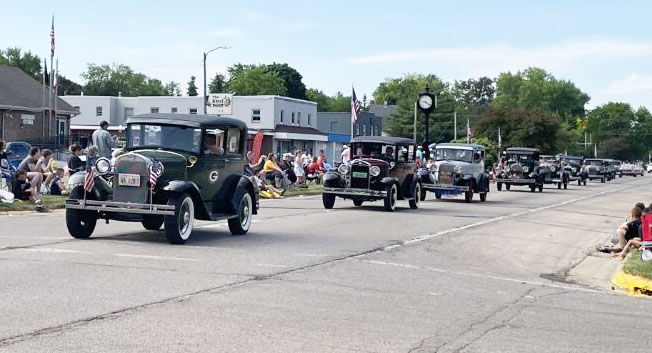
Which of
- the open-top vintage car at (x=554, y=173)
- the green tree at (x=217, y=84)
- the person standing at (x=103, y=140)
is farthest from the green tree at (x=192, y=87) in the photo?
the person standing at (x=103, y=140)

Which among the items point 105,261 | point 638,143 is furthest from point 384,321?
→ point 638,143

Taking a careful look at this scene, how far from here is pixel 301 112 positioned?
93750 mm

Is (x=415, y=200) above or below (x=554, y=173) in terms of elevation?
below

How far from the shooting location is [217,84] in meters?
143

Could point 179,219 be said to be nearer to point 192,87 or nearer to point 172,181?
point 172,181

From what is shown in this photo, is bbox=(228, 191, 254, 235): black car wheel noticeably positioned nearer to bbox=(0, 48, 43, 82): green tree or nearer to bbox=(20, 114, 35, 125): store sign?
bbox=(20, 114, 35, 125): store sign

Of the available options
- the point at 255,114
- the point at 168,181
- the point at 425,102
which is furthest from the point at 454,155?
the point at 255,114

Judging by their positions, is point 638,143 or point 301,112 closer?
point 301,112

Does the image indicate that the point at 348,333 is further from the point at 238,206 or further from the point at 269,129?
the point at 269,129

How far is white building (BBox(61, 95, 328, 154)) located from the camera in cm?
8706

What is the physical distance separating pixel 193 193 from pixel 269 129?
233 feet

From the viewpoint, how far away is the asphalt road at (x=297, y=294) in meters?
8.41

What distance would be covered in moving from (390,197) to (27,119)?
40233 mm

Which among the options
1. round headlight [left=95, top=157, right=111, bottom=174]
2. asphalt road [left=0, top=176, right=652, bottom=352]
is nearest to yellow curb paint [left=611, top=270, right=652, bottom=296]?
asphalt road [left=0, top=176, right=652, bottom=352]
